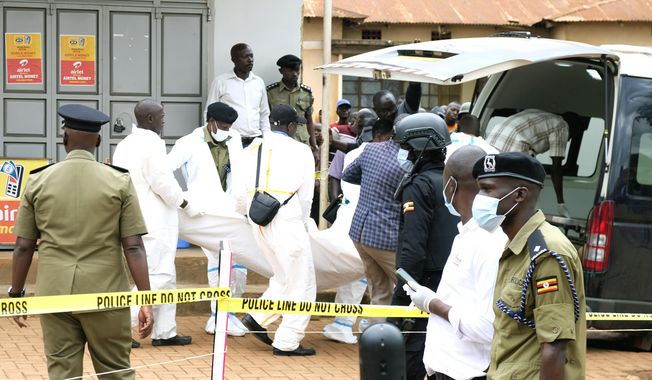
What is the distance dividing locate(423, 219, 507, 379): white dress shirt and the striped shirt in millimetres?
4806

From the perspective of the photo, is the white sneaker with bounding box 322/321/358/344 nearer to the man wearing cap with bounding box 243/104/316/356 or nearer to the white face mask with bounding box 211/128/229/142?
the man wearing cap with bounding box 243/104/316/356

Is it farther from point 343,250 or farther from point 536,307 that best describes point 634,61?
point 536,307

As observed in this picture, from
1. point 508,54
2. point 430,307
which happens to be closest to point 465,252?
point 430,307

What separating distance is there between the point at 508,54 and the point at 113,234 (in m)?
3.59

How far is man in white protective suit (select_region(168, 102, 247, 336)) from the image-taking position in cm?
985

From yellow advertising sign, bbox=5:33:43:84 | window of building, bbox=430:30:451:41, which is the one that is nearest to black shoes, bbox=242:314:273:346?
yellow advertising sign, bbox=5:33:43:84

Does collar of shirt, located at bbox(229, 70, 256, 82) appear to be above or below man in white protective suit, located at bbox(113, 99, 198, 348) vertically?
above

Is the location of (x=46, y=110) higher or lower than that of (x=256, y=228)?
higher

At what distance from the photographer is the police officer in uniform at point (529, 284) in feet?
13.8

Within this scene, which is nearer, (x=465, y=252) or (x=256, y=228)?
(x=465, y=252)

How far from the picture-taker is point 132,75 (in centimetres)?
1218

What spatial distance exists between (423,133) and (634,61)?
302 cm

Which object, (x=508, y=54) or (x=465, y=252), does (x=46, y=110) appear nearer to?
(x=508, y=54)

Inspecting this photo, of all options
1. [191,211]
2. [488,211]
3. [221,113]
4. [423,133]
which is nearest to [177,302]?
[423,133]
